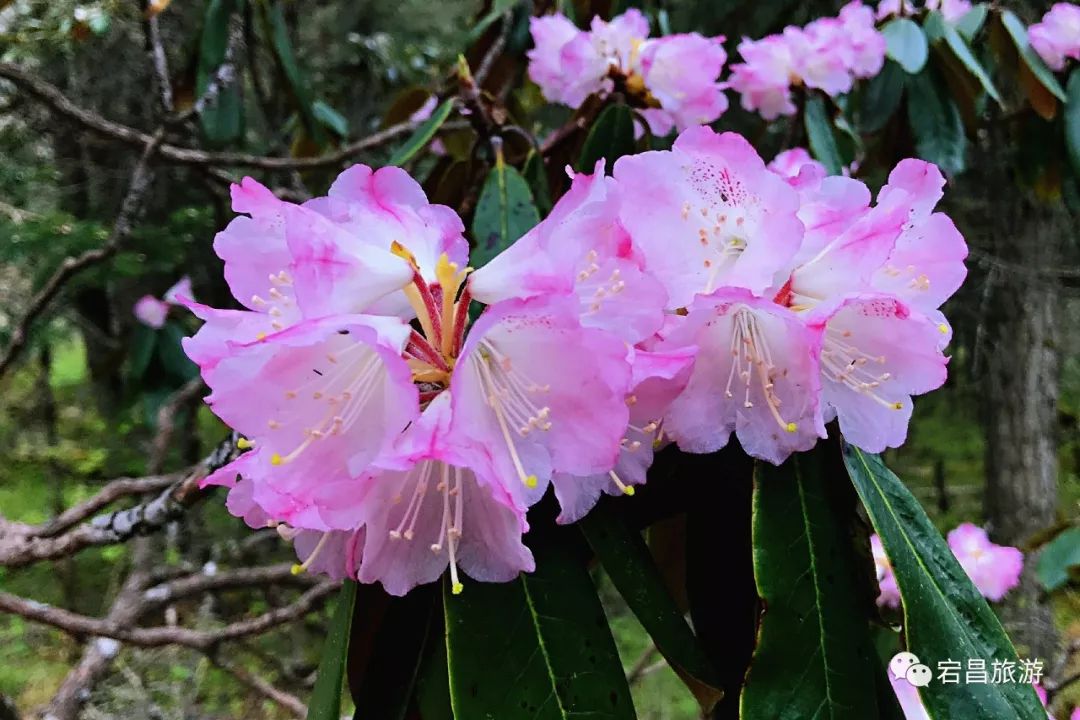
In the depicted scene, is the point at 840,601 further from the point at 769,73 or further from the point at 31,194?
the point at 31,194

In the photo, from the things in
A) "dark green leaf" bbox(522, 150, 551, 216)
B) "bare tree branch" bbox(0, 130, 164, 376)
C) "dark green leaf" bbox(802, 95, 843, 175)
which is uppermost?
"dark green leaf" bbox(522, 150, 551, 216)

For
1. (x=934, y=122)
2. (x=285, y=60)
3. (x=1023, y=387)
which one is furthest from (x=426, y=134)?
(x=1023, y=387)

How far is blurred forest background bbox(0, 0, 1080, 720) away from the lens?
138 centimetres

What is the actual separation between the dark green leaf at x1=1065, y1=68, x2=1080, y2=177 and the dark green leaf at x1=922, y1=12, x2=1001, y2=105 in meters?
0.19

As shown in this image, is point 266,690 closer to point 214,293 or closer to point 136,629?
point 136,629

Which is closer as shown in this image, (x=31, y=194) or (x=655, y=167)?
(x=655, y=167)

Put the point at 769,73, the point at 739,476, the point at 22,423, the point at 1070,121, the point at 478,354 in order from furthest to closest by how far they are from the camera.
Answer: the point at 22,423 < the point at 1070,121 < the point at 769,73 < the point at 739,476 < the point at 478,354

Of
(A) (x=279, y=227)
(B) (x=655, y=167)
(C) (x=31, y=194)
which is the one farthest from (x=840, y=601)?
(C) (x=31, y=194)

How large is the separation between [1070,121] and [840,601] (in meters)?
1.35

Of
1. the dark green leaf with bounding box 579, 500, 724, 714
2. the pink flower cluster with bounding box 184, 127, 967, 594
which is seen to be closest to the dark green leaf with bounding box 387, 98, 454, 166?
the pink flower cluster with bounding box 184, 127, 967, 594

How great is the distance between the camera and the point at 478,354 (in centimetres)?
39

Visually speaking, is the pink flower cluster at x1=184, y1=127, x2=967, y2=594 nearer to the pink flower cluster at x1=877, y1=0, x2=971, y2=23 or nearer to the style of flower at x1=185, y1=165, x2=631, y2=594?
the style of flower at x1=185, y1=165, x2=631, y2=594

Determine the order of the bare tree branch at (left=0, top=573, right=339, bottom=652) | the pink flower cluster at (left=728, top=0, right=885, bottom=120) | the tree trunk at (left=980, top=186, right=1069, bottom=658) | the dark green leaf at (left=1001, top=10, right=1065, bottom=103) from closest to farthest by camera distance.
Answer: the bare tree branch at (left=0, top=573, right=339, bottom=652) → the pink flower cluster at (left=728, top=0, right=885, bottom=120) → the dark green leaf at (left=1001, top=10, right=1065, bottom=103) → the tree trunk at (left=980, top=186, right=1069, bottom=658)

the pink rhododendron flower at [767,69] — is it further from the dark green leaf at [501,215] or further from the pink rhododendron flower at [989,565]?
the pink rhododendron flower at [989,565]
